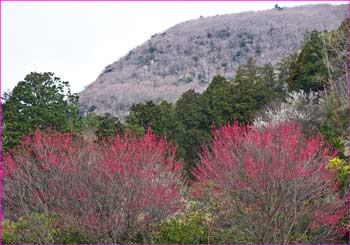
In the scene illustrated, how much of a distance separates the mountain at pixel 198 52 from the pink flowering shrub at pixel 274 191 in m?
39.1

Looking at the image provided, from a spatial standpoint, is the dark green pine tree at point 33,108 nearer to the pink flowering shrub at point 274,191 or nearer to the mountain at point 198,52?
the pink flowering shrub at point 274,191

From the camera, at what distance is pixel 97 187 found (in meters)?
8.27

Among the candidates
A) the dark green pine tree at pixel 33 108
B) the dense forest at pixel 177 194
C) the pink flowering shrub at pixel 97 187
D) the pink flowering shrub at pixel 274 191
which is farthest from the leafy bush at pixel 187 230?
the dark green pine tree at pixel 33 108

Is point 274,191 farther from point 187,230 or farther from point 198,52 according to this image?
point 198,52

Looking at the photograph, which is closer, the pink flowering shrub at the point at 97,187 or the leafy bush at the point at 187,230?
the pink flowering shrub at the point at 97,187

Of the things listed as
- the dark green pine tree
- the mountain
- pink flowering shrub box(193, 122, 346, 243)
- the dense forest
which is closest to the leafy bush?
the dense forest

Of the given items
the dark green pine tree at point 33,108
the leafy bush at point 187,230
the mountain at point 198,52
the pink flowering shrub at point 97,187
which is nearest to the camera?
the pink flowering shrub at point 97,187

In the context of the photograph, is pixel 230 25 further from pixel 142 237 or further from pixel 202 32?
pixel 142 237

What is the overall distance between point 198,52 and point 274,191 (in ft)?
189

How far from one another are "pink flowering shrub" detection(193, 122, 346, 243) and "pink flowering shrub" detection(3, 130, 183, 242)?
1055 millimetres

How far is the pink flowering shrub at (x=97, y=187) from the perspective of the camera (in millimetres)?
8180

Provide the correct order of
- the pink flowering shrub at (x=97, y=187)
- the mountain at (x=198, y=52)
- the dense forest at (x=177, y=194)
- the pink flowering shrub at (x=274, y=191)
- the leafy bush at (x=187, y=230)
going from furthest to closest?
the mountain at (x=198, y=52) → the leafy bush at (x=187, y=230) → the pink flowering shrub at (x=97, y=187) → the dense forest at (x=177, y=194) → the pink flowering shrub at (x=274, y=191)

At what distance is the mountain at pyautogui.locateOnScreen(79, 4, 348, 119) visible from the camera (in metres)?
53.9

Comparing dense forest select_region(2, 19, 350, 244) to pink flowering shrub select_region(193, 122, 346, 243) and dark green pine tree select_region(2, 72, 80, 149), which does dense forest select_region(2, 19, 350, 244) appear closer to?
pink flowering shrub select_region(193, 122, 346, 243)
